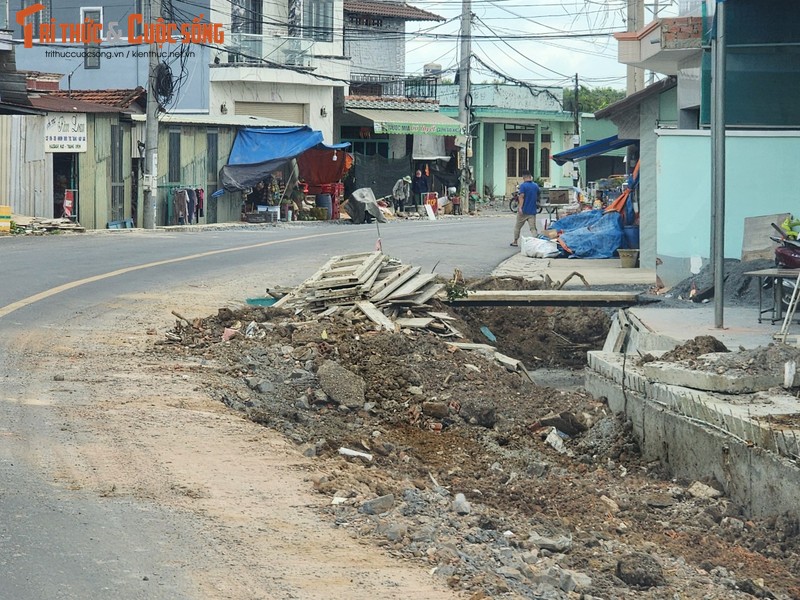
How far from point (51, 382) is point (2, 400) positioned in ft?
2.63

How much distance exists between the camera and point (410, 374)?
11531 mm

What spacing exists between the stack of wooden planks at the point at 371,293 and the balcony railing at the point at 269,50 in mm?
30773

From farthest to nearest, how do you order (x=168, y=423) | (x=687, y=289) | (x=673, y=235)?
(x=673, y=235) → (x=687, y=289) → (x=168, y=423)

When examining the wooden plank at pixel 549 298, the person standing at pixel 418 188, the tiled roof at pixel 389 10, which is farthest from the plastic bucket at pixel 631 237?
the tiled roof at pixel 389 10

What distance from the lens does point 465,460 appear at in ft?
30.9

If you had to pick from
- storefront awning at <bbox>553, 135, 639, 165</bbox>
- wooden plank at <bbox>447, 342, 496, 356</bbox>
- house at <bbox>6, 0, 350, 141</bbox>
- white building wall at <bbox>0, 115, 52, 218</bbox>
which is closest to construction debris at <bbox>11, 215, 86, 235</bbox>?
white building wall at <bbox>0, 115, 52, 218</bbox>

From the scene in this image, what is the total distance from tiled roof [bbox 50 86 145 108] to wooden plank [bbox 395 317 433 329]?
23.4m

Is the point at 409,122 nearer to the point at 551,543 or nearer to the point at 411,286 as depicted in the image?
the point at 411,286

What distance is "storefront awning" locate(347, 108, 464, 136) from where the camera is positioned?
48875 millimetres

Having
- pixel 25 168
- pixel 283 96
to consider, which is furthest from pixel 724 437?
pixel 283 96

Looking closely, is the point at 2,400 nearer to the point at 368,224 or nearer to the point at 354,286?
the point at 354,286

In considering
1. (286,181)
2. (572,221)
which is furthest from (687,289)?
(286,181)

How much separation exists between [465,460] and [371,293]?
4.91 meters

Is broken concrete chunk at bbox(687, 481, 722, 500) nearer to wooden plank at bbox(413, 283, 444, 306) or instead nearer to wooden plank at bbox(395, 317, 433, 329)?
wooden plank at bbox(395, 317, 433, 329)
